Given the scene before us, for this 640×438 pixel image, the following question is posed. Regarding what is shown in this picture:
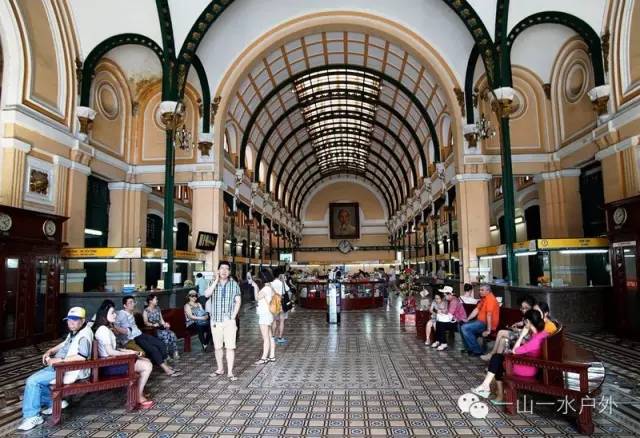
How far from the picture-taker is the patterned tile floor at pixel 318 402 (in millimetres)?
3781

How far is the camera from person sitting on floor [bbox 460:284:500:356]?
655 cm

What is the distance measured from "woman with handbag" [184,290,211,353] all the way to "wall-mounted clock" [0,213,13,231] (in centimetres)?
354

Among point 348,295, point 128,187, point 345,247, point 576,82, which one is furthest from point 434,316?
point 345,247

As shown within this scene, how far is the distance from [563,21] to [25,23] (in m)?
12.4

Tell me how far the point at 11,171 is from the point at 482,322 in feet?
30.0

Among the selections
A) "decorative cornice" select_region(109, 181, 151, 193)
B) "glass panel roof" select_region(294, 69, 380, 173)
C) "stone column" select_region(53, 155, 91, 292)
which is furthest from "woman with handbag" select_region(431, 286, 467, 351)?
"glass panel roof" select_region(294, 69, 380, 173)

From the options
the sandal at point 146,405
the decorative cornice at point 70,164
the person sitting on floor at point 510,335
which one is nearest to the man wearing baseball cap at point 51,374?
the sandal at point 146,405

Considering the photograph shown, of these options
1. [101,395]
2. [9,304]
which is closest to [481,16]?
[101,395]

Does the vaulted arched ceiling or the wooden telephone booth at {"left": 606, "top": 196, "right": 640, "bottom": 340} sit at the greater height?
the vaulted arched ceiling

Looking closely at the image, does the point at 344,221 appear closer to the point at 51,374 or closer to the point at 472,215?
the point at 472,215

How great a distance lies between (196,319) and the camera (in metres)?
7.12

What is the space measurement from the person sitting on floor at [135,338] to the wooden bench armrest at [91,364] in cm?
88

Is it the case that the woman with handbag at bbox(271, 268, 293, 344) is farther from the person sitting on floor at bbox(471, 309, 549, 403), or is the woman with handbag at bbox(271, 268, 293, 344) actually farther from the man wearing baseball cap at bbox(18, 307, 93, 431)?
Result: the person sitting on floor at bbox(471, 309, 549, 403)

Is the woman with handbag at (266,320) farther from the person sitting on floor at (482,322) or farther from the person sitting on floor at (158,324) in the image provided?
the person sitting on floor at (482,322)
